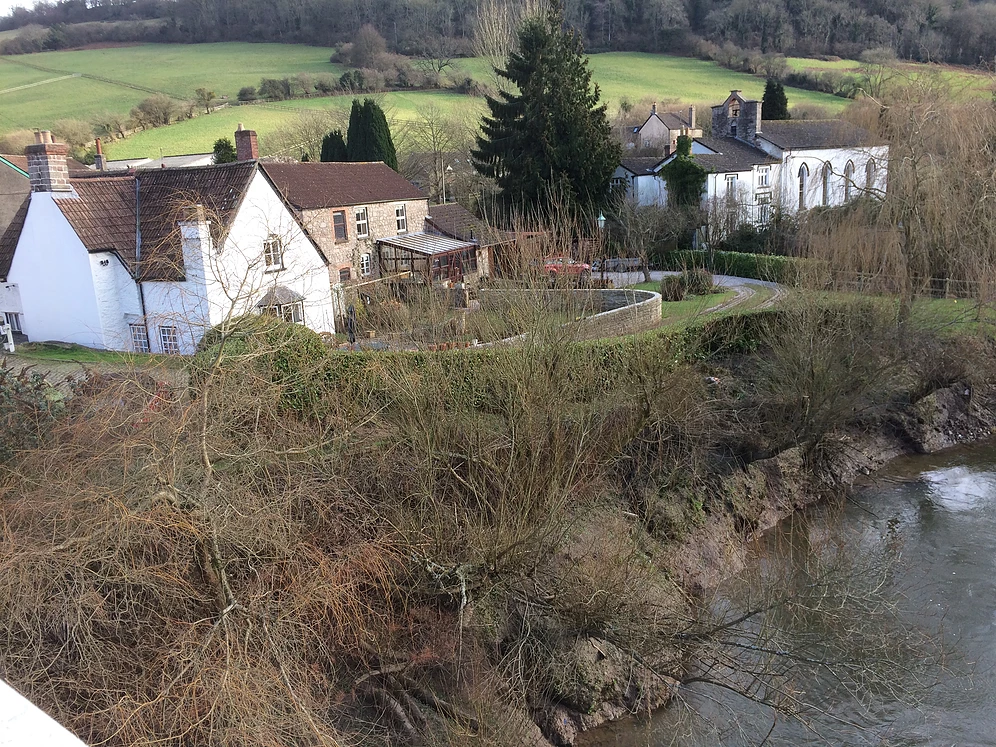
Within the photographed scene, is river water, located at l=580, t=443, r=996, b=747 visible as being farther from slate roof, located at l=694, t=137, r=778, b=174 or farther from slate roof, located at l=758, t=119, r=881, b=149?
slate roof, located at l=758, t=119, r=881, b=149

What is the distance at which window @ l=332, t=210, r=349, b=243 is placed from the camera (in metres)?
29.4

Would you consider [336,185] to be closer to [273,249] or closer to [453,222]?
[453,222]

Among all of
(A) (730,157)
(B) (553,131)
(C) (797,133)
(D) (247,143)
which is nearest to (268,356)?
(D) (247,143)

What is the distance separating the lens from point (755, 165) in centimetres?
4078

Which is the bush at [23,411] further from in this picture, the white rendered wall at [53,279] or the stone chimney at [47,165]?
the stone chimney at [47,165]

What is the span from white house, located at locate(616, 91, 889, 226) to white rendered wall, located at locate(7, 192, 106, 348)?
26483 mm

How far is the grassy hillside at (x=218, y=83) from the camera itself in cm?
5546

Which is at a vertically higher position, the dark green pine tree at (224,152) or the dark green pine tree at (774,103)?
the dark green pine tree at (774,103)

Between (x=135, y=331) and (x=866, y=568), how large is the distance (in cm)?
2037

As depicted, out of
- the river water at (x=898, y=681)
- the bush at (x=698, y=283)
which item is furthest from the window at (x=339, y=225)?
the river water at (x=898, y=681)

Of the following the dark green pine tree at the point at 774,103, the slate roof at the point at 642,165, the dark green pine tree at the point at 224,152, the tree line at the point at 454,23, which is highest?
the tree line at the point at 454,23

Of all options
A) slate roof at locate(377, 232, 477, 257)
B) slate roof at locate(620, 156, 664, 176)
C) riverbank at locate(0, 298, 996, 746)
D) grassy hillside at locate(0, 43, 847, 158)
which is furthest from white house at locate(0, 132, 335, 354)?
grassy hillside at locate(0, 43, 847, 158)

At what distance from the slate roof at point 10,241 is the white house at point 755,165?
2728 centimetres

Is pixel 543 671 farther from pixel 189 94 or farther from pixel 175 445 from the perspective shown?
pixel 189 94
